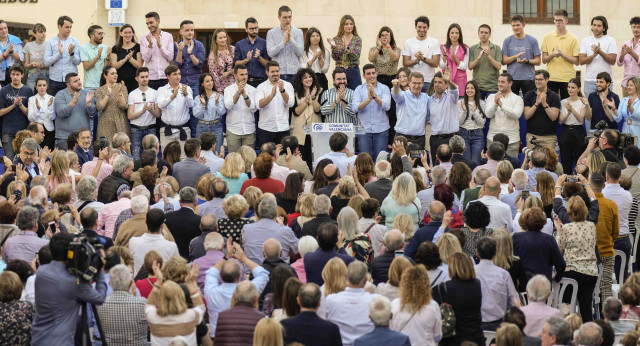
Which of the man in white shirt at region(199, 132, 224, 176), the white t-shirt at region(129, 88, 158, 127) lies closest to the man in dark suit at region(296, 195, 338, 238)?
the man in white shirt at region(199, 132, 224, 176)

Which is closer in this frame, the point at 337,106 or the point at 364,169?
the point at 364,169

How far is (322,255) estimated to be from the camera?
10688mm

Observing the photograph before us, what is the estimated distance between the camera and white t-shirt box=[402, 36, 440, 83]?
19.2 meters

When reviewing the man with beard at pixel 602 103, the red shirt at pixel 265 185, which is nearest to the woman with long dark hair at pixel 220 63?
the red shirt at pixel 265 185

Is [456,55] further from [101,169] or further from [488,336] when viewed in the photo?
[488,336]

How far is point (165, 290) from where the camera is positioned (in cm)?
940

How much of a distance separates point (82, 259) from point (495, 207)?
4.80 metres

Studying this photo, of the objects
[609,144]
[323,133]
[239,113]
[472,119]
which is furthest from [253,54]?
[609,144]

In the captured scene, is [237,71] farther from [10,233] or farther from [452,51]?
[10,233]

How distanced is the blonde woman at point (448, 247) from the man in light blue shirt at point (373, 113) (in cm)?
732

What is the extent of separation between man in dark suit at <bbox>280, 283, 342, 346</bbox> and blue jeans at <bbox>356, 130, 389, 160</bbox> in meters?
9.02

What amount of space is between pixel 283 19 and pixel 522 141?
180 inches

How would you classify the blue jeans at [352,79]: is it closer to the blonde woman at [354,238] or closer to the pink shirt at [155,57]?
the pink shirt at [155,57]

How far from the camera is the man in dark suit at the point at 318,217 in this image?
38.7 ft
